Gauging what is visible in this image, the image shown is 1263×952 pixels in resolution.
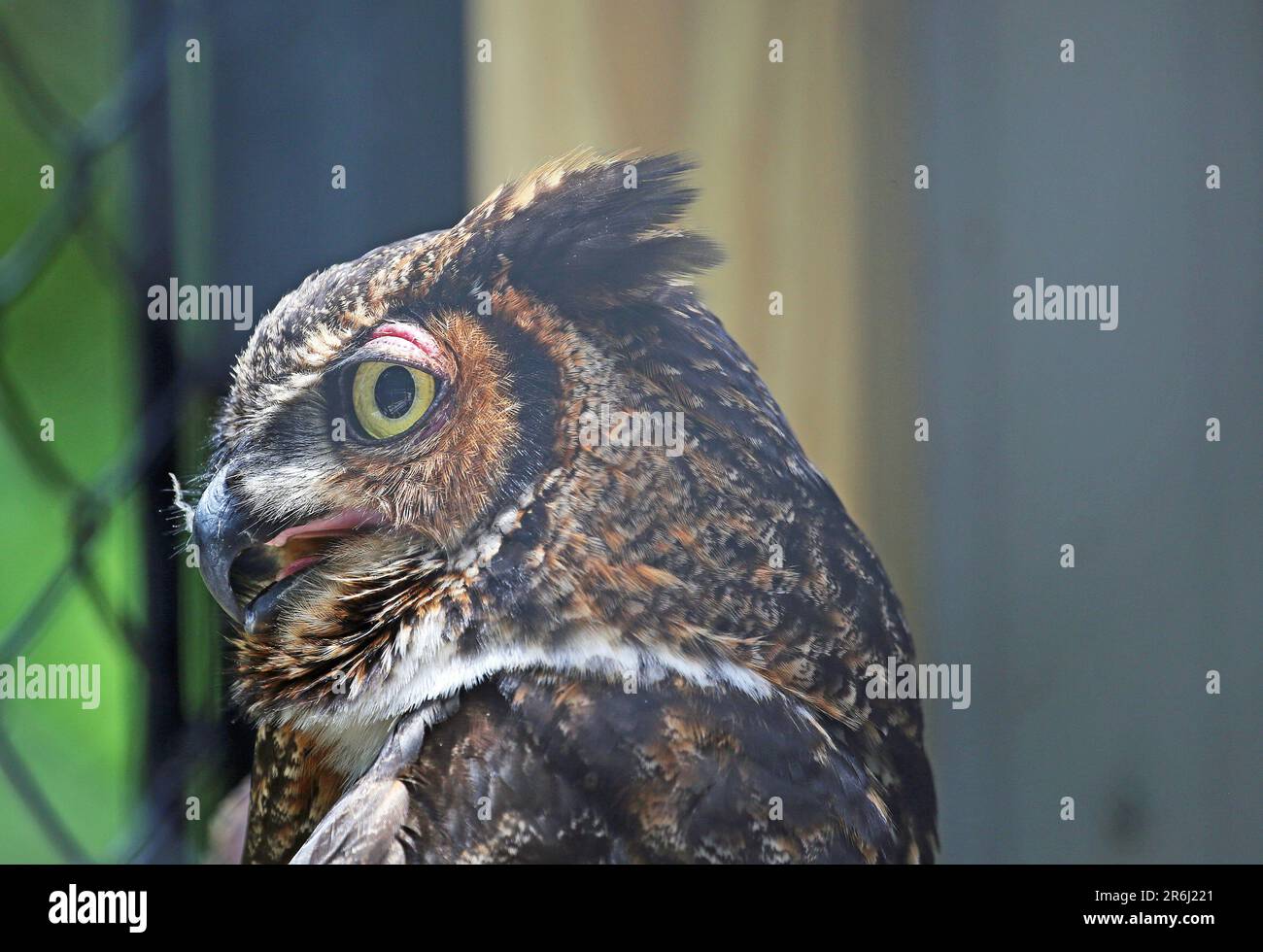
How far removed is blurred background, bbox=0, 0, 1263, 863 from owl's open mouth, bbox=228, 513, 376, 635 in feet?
0.63

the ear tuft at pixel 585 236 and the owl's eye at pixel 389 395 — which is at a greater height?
the ear tuft at pixel 585 236

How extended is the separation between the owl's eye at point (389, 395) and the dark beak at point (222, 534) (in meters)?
0.15

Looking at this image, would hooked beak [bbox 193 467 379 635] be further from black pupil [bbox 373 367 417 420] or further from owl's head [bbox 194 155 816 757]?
black pupil [bbox 373 367 417 420]

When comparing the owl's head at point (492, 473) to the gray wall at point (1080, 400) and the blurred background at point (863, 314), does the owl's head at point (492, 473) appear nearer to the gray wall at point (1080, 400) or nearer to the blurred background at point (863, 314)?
the blurred background at point (863, 314)

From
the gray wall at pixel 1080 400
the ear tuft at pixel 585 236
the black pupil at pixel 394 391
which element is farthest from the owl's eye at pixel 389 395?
the gray wall at pixel 1080 400

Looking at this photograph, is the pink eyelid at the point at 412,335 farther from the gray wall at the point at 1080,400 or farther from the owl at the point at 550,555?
the gray wall at the point at 1080,400

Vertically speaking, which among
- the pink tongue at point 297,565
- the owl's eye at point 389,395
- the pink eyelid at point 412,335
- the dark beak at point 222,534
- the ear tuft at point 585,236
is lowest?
the pink tongue at point 297,565

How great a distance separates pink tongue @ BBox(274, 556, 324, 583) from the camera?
110 centimetres

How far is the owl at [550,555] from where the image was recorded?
1.02m

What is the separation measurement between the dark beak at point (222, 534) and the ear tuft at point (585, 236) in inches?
13.4

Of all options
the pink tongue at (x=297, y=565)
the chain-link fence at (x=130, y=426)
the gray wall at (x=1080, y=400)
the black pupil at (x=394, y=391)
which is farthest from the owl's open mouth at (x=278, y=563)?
the gray wall at (x=1080, y=400)

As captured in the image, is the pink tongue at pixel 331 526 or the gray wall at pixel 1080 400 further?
the gray wall at pixel 1080 400
